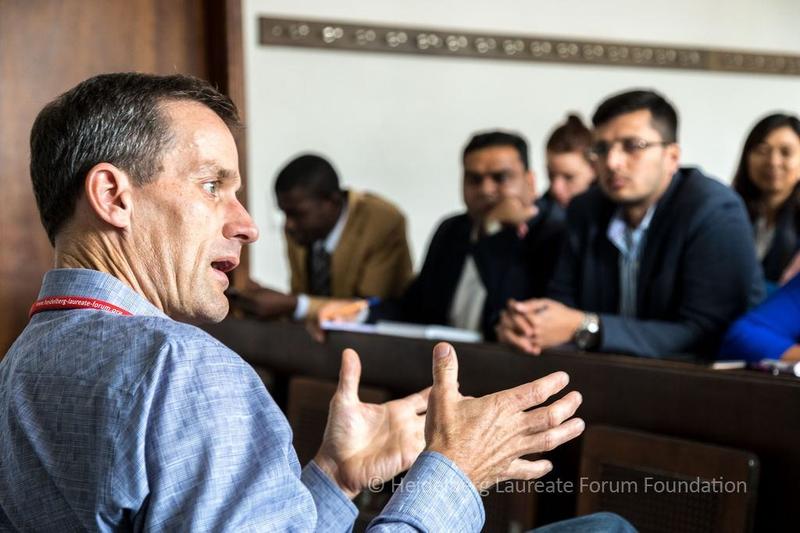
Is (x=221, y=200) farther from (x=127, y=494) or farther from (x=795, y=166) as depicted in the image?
(x=795, y=166)

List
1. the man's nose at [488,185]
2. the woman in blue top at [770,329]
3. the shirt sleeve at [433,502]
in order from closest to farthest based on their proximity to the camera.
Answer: the shirt sleeve at [433,502] < the woman in blue top at [770,329] < the man's nose at [488,185]

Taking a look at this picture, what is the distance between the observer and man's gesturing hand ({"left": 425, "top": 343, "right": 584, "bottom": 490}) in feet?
3.81

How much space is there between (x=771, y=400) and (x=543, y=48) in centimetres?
394

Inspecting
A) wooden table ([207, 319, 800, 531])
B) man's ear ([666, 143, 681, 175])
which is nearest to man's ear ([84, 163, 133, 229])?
wooden table ([207, 319, 800, 531])

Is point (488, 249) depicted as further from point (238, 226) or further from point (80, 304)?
point (80, 304)

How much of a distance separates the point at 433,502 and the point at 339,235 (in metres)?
3.01

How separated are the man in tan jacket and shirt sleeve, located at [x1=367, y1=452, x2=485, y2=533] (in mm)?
2827

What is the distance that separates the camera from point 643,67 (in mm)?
5910

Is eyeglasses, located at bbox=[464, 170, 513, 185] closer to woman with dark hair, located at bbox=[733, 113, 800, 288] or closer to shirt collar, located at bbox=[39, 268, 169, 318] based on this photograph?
woman with dark hair, located at bbox=[733, 113, 800, 288]

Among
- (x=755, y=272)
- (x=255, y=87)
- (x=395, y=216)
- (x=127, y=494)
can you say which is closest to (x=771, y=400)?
(x=755, y=272)

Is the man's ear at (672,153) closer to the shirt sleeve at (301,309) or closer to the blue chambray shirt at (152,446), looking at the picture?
the shirt sleeve at (301,309)

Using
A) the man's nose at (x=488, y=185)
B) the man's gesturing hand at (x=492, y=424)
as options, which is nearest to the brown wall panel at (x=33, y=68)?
the man's nose at (x=488, y=185)

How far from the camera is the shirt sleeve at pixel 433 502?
110 centimetres

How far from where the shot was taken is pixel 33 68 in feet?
13.2
